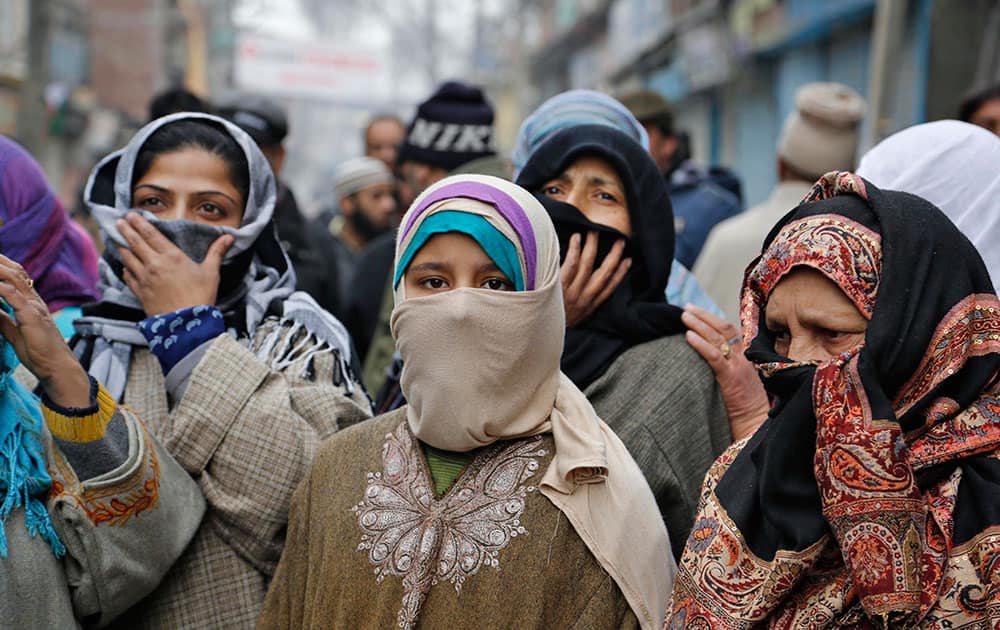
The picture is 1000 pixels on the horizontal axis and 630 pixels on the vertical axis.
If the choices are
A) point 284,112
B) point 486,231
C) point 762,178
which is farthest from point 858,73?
point 486,231

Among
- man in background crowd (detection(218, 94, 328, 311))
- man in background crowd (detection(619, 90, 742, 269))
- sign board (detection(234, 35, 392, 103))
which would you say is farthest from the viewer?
sign board (detection(234, 35, 392, 103))

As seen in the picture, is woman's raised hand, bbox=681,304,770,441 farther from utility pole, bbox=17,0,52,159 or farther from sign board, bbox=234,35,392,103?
sign board, bbox=234,35,392,103

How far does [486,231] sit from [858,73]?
10.1m

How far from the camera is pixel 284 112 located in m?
5.54

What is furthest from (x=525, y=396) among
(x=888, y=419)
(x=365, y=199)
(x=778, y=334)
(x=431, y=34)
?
(x=431, y=34)

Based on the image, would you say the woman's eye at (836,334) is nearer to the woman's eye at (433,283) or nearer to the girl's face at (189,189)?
the woman's eye at (433,283)

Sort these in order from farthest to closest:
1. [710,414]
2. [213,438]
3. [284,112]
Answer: [284,112], [710,414], [213,438]

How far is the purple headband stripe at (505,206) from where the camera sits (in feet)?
7.34

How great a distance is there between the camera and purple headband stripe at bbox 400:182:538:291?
2.24m

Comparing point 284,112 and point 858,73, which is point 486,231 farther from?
point 858,73

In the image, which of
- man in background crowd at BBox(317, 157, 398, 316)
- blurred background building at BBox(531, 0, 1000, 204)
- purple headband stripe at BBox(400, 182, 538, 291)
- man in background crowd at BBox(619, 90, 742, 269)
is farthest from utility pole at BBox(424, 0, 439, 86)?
purple headband stripe at BBox(400, 182, 538, 291)

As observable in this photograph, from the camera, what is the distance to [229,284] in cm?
287

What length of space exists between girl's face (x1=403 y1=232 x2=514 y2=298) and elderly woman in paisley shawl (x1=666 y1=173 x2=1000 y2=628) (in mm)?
522

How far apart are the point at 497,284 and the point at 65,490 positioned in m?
0.92
